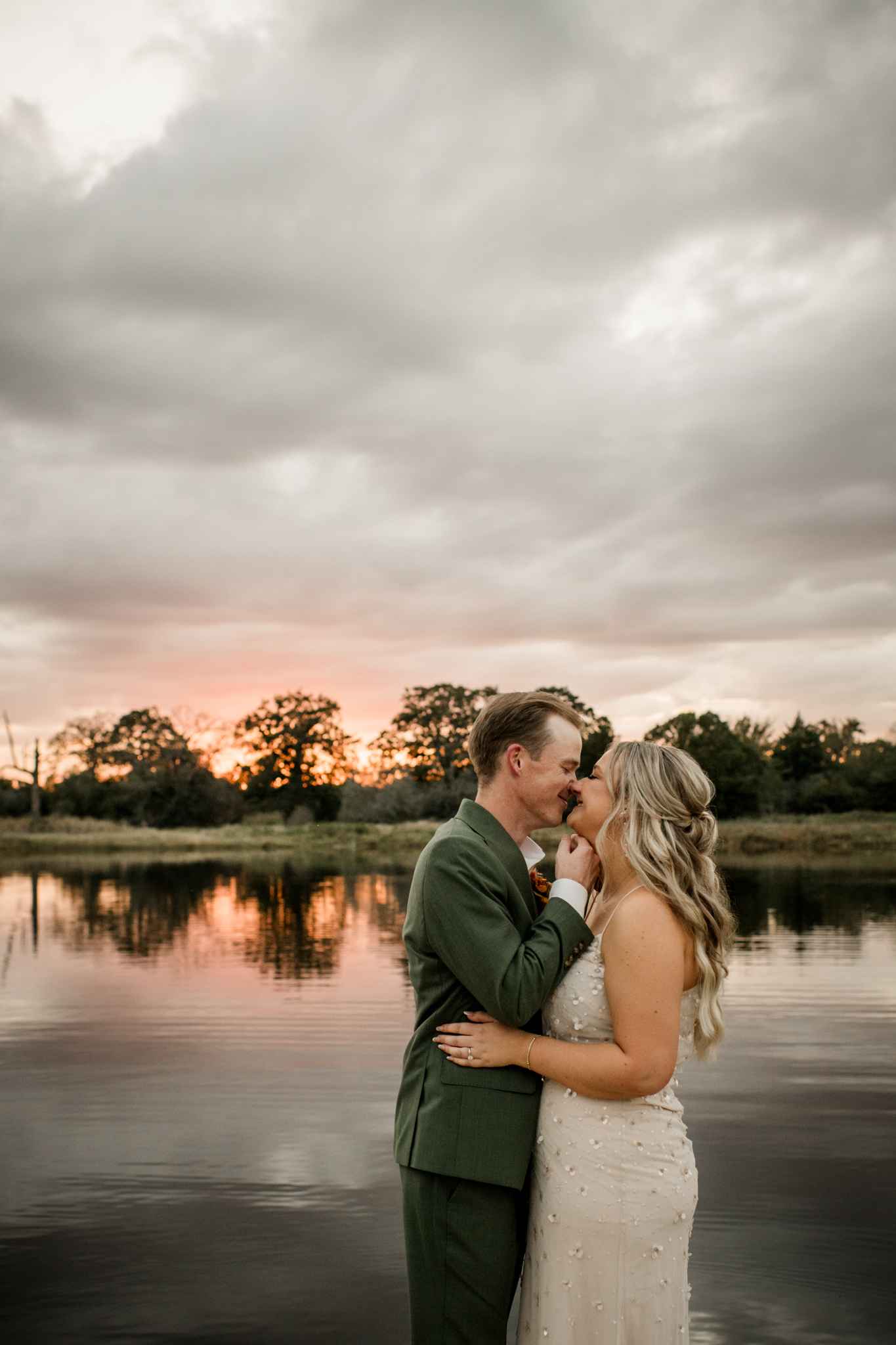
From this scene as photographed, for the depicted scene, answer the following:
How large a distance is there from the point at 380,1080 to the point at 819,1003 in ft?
15.9

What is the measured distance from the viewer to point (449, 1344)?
2.43 metres

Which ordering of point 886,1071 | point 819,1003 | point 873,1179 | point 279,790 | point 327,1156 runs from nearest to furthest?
point 873,1179
point 327,1156
point 886,1071
point 819,1003
point 279,790

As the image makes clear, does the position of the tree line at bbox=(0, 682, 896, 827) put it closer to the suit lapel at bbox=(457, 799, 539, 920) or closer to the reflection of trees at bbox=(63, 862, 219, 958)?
the reflection of trees at bbox=(63, 862, 219, 958)

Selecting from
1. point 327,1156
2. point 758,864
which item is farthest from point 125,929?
point 758,864

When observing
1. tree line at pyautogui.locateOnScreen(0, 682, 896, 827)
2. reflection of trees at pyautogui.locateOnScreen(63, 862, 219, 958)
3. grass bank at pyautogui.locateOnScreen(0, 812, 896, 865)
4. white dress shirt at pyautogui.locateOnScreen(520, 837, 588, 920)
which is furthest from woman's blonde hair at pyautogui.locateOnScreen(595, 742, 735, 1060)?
tree line at pyautogui.locateOnScreen(0, 682, 896, 827)

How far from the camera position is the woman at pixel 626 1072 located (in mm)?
2436

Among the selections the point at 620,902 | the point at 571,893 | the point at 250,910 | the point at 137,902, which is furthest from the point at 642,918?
the point at 137,902

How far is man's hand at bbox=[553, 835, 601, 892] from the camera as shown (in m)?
2.65

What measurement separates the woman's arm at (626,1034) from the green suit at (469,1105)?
0.08 metres

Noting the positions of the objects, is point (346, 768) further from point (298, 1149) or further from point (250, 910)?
point (298, 1149)

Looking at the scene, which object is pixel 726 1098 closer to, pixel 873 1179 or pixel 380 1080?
pixel 873 1179

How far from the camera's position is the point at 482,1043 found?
7.96 ft

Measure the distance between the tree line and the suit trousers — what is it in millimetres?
49772

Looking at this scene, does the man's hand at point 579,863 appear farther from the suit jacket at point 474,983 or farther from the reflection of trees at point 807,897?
the reflection of trees at point 807,897
